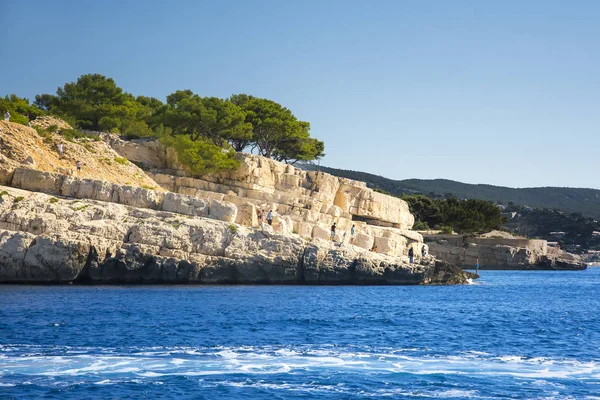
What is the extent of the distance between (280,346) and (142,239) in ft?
67.0

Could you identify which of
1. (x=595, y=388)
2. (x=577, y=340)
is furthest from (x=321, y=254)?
(x=595, y=388)

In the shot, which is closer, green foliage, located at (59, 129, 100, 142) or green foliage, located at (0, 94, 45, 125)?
green foliage, located at (59, 129, 100, 142)

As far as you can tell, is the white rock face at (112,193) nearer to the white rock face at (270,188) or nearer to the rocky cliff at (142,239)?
the rocky cliff at (142,239)

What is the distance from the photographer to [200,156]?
65750mm

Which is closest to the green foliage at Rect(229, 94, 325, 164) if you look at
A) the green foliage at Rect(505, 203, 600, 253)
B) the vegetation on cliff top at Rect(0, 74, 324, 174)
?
the vegetation on cliff top at Rect(0, 74, 324, 174)

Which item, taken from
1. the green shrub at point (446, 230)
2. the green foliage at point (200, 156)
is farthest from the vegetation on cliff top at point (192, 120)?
the green shrub at point (446, 230)

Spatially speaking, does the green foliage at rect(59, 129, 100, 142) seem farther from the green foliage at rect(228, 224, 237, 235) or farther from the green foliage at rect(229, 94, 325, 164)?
the green foliage at rect(229, 94, 325, 164)

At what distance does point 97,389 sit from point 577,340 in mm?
17153

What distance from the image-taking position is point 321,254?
157 ft

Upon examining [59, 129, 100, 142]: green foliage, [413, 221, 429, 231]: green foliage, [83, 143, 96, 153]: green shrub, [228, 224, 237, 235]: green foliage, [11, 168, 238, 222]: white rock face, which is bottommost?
[228, 224, 237, 235]: green foliage

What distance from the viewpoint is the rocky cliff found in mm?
41406

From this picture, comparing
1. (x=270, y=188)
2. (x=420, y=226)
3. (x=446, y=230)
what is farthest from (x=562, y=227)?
(x=270, y=188)

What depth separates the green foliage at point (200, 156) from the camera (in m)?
65.3

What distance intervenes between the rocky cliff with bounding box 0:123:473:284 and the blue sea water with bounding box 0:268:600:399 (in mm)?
2048
